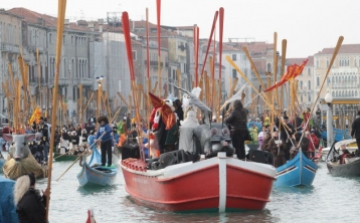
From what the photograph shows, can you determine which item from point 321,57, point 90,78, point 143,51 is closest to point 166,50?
point 143,51

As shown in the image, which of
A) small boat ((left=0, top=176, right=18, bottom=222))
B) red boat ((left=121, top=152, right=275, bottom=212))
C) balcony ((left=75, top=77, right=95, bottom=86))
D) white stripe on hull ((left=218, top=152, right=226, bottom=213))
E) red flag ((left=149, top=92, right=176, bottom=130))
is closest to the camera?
small boat ((left=0, top=176, right=18, bottom=222))

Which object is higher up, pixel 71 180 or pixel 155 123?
pixel 155 123

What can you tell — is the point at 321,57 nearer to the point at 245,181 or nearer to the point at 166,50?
the point at 166,50

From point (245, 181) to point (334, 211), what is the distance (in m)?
2.31

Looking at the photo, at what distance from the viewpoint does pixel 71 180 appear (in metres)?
32.1

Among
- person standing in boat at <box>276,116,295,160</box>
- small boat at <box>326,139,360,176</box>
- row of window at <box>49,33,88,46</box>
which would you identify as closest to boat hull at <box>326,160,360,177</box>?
small boat at <box>326,139,360,176</box>

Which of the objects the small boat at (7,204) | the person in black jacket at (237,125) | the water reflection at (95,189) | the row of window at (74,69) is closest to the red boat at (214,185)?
the person in black jacket at (237,125)

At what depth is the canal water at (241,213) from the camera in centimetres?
2097

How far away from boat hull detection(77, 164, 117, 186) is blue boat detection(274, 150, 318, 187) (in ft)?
Result: 12.0

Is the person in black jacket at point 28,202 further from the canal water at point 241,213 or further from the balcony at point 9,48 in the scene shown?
the balcony at point 9,48

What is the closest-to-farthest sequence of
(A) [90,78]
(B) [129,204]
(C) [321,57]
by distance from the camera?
1. (B) [129,204]
2. (A) [90,78]
3. (C) [321,57]

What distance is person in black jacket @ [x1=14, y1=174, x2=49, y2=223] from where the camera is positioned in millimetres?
14281

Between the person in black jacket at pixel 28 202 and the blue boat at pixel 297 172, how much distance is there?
12888 millimetres

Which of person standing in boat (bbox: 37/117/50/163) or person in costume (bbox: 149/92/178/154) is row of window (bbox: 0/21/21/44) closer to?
person standing in boat (bbox: 37/117/50/163)
